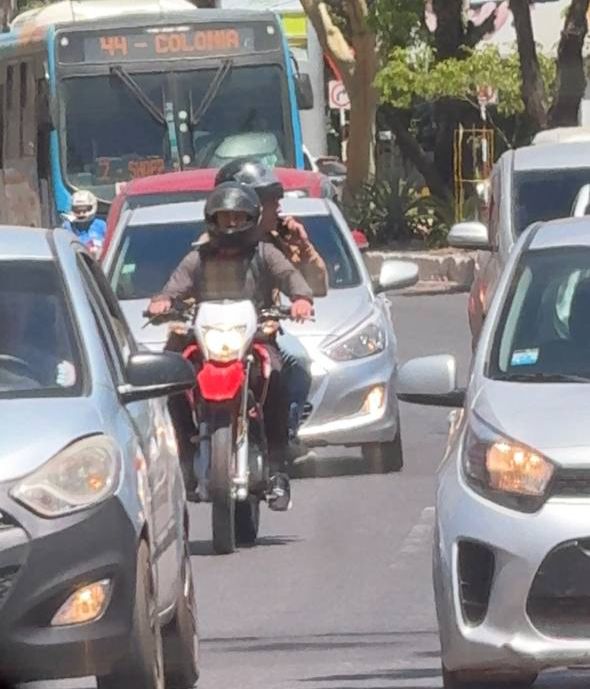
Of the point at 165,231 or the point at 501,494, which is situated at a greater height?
the point at 501,494

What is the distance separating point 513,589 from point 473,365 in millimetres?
1163

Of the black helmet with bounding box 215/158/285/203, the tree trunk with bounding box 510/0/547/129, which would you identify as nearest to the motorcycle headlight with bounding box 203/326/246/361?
the black helmet with bounding box 215/158/285/203

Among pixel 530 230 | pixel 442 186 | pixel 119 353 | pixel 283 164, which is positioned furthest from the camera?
pixel 442 186

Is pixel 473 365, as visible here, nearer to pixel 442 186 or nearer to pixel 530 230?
pixel 530 230

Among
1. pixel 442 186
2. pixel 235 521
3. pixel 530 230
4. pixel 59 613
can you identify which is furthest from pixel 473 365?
pixel 442 186

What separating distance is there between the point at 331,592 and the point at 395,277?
4410 millimetres

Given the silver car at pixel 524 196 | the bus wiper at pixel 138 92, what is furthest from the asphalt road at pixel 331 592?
the bus wiper at pixel 138 92

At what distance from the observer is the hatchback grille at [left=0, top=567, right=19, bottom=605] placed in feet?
20.8

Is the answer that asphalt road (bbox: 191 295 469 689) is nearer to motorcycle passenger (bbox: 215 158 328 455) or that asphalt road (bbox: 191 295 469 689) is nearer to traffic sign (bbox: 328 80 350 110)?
motorcycle passenger (bbox: 215 158 328 455)

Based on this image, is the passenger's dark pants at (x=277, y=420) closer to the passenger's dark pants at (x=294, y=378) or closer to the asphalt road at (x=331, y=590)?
the passenger's dark pants at (x=294, y=378)

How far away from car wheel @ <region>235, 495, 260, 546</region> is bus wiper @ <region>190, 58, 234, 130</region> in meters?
13.9

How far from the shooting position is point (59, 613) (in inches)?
253

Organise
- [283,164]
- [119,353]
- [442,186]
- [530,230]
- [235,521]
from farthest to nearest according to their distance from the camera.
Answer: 1. [442,186]
2. [283,164]
3. [235,521]
4. [530,230]
5. [119,353]

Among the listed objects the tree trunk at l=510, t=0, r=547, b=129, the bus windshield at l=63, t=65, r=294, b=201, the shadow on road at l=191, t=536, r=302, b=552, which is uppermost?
the shadow on road at l=191, t=536, r=302, b=552
